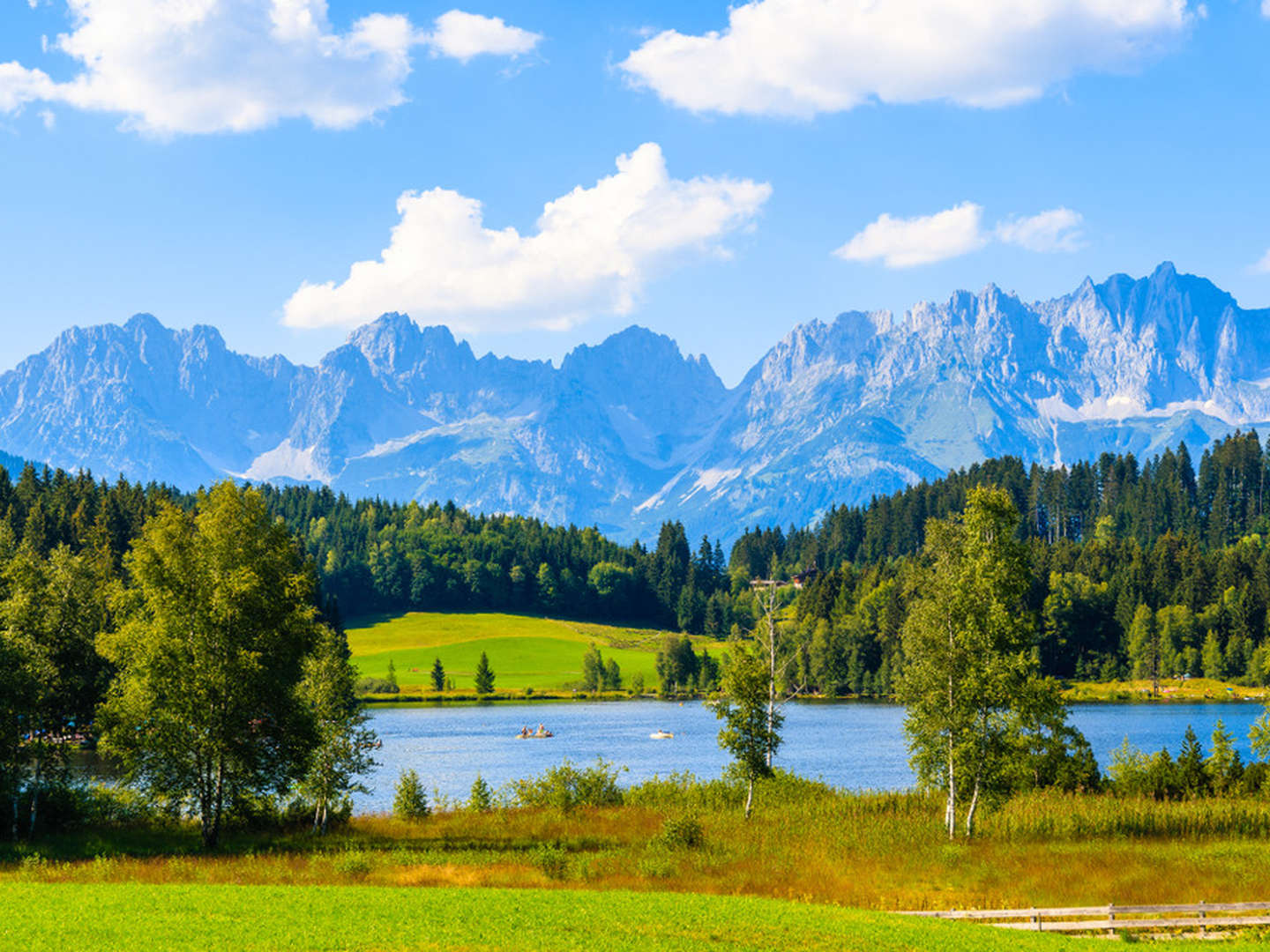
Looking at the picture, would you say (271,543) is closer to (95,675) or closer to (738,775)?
(95,675)

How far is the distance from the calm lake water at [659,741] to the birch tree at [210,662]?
28.4 m

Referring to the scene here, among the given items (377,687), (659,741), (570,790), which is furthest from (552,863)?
(377,687)

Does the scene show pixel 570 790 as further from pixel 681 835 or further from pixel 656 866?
pixel 656 866

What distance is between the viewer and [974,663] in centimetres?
5303

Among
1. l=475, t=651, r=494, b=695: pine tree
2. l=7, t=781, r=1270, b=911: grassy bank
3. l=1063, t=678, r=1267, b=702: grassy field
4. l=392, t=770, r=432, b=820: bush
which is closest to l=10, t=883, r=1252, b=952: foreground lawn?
l=7, t=781, r=1270, b=911: grassy bank

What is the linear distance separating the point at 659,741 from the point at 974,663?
251ft

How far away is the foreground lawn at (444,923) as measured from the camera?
2967 centimetres

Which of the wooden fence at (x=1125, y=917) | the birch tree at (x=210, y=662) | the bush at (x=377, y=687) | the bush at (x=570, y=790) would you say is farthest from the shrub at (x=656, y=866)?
the bush at (x=377, y=687)

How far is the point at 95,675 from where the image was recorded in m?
55.0

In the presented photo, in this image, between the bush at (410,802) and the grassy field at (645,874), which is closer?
the grassy field at (645,874)

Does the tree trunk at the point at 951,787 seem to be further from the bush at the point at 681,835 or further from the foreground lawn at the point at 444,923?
the foreground lawn at the point at 444,923

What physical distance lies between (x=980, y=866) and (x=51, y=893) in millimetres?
31838

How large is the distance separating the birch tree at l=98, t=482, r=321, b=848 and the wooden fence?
95.9 feet

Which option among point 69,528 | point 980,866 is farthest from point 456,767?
point 69,528
